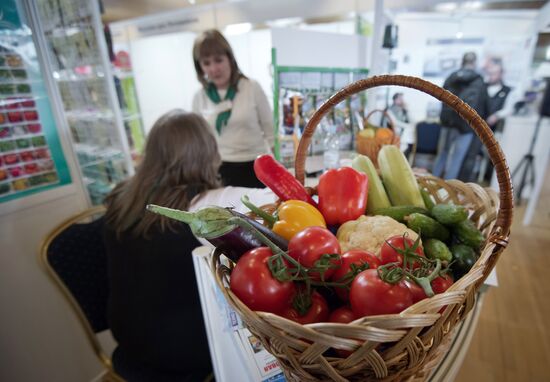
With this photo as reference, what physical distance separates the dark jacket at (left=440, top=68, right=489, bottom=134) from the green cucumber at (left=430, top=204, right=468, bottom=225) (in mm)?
2371

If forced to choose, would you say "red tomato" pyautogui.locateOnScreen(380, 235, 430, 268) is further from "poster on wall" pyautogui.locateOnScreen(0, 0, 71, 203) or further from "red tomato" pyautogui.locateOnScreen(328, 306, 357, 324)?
"poster on wall" pyautogui.locateOnScreen(0, 0, 71, 203)

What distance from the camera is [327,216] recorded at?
672 mm

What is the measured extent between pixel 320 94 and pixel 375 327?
1.12 metres

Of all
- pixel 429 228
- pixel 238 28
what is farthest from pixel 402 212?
pixel 238 28

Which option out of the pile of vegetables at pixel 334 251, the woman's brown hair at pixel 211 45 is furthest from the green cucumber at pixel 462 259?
the woman's brown hair at pixel 211 45

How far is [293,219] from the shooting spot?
541 millimetres

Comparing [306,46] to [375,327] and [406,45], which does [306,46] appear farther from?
[406,45]

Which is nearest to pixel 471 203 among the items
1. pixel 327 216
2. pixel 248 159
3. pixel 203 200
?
pixel 327 216

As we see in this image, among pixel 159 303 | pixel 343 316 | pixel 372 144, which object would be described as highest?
pixel 372 144

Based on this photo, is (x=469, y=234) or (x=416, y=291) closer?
(x=416, y=291)

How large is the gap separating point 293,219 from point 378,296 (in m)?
0.22

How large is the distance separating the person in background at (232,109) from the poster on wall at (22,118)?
2.38 ft

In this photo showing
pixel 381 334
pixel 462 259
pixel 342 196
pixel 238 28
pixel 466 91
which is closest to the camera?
→ pixel 381 334

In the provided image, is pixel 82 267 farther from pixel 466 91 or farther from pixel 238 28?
pixel 238 28
